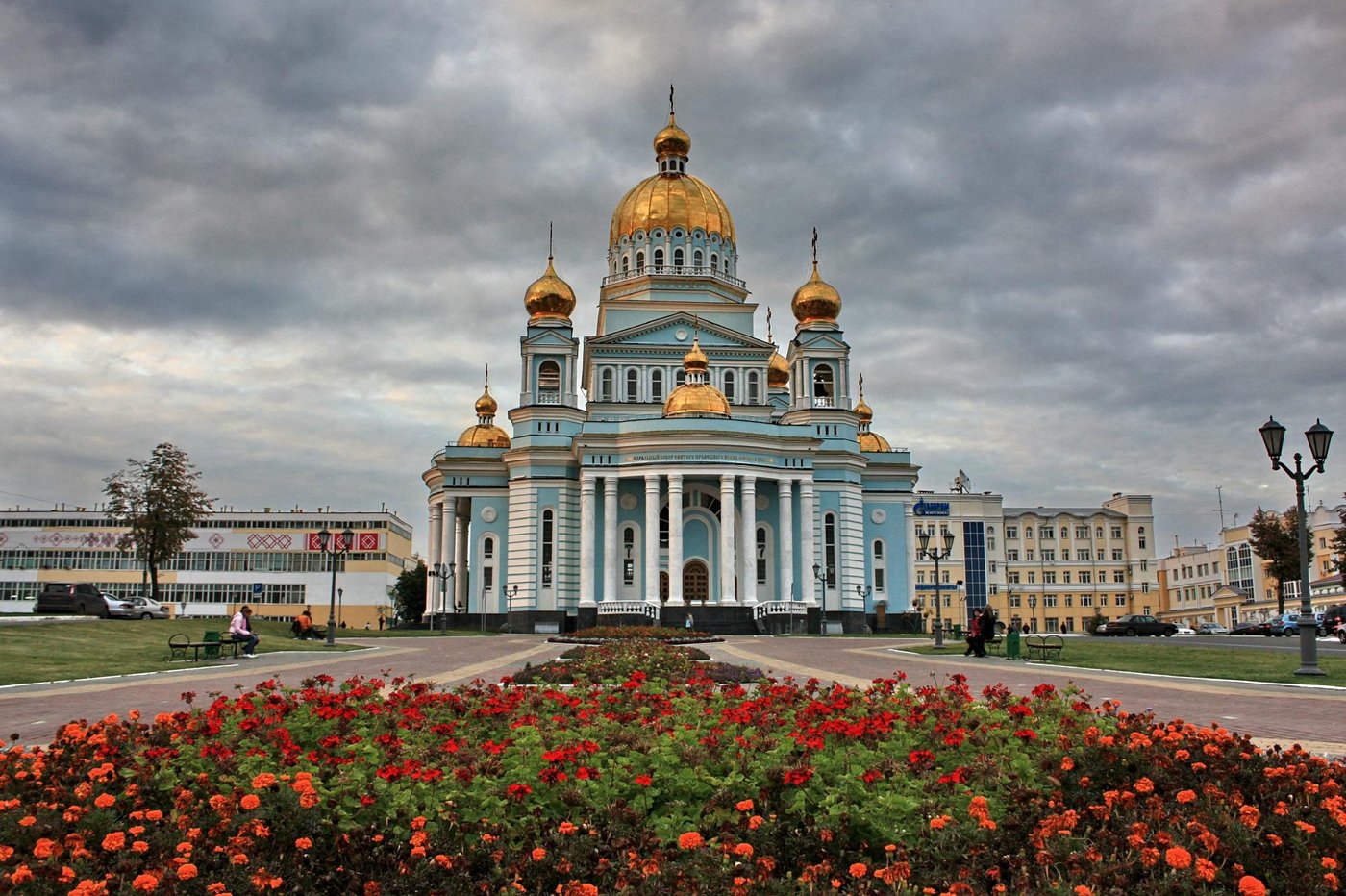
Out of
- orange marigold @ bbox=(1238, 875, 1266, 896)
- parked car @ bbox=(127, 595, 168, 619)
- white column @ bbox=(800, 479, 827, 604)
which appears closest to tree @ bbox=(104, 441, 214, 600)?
parked car @ bbox=(127, 595, 168, 619)

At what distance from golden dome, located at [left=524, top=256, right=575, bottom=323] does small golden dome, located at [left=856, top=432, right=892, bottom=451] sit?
20.5m

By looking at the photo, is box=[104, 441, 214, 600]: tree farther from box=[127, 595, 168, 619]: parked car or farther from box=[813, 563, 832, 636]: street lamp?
box=[813, 563, 832, 636]: street lamp

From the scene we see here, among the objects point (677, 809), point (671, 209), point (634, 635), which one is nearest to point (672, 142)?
point (671, 209)

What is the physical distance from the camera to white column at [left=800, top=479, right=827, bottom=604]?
5419cm

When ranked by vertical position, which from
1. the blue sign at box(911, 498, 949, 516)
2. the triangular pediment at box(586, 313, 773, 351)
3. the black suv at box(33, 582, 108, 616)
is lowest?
the black suv at box(33, 582, 108, 616)

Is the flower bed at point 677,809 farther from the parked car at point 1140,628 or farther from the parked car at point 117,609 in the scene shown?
the parked car at point 1140,628

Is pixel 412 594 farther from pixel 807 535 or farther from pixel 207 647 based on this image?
pixel 207 647

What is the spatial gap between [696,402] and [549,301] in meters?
12.8

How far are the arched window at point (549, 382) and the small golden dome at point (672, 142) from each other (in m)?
17.6

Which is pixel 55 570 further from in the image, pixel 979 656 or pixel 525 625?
pixel 979 656

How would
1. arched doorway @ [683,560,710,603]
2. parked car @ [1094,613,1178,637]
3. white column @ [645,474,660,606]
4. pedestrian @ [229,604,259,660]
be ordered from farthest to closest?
parked car @ [1094,613,1178,637]
arched doorway @ [683,560,710,603]
white column @ [645,474,660,606]
pedestrian @ [229,604,259,660]

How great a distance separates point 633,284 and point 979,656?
37696 millimetres

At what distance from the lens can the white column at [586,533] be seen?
53.0m

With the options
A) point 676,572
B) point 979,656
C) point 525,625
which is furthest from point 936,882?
point 525,625
